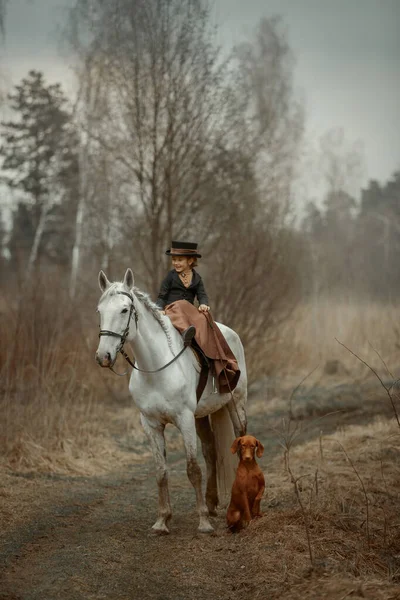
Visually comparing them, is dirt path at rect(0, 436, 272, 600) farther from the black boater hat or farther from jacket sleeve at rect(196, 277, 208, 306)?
the black boater hat

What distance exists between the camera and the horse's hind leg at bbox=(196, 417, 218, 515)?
260 inches

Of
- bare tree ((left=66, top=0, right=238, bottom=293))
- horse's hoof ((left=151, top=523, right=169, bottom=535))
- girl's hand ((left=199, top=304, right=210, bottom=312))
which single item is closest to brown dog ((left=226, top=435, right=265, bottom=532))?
horse's hoof ((left=151, top=523, right=169, bottom=535))

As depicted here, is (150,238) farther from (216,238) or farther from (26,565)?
(26,565)

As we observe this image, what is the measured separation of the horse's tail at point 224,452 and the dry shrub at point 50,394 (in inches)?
81.5

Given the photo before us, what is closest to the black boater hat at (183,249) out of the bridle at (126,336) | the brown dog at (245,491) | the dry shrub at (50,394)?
the bridle at (126,336)

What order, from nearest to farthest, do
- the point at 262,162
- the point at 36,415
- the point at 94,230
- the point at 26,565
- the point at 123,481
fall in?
the point at 26,565, the point at 123,481, the point at 36,415, the point at 94,230, the point at 262,162

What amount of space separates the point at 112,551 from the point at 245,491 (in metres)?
1.15

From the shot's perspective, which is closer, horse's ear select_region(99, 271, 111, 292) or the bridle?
the bridle

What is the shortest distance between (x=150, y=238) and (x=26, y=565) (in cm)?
675

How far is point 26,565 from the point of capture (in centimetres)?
486

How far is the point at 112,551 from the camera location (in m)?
5.25

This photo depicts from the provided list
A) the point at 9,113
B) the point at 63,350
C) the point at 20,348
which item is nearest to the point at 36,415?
the point at 20,348

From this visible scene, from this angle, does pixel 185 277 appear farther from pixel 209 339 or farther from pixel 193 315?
pixel 209 339

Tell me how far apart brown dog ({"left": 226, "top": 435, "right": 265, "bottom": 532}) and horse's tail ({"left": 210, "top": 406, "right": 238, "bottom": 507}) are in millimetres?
681
